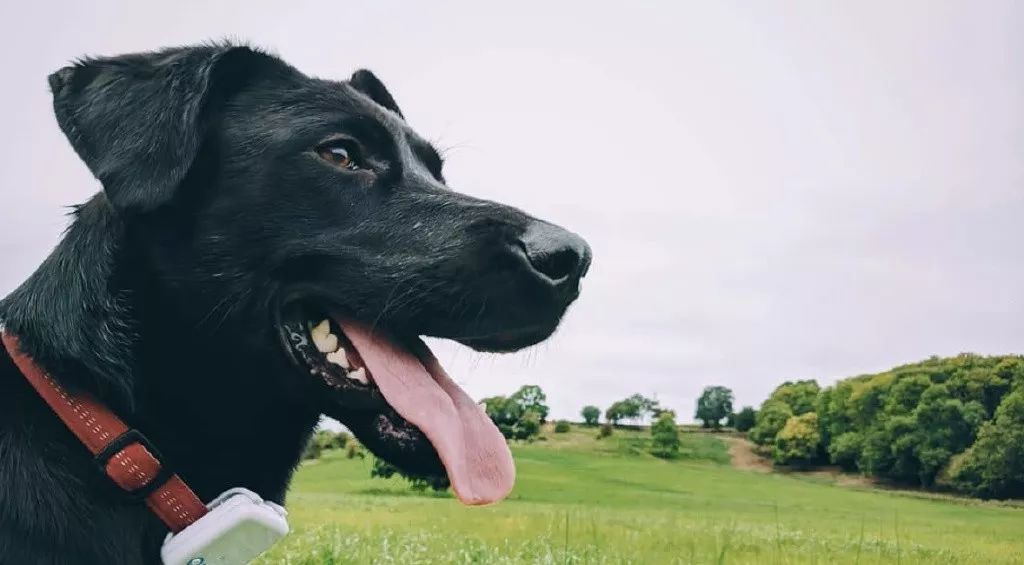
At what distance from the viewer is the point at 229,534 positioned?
2.41 metres

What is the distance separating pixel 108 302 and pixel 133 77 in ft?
2.62

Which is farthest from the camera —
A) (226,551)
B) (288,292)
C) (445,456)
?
(288,292)

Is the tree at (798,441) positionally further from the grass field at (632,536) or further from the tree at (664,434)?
the grass field at (632,536)

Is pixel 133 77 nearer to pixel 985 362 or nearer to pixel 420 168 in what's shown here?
pixel 420 168

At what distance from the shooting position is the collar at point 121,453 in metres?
2.43

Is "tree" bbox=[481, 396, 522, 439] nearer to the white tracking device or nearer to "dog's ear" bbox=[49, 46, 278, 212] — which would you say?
the white tracking device

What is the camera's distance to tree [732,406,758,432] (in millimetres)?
55344

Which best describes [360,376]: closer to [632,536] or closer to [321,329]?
[321,329]

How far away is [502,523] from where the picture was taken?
32.4ft

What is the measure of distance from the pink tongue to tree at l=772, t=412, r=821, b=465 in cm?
4309

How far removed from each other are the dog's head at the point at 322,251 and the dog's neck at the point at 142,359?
7 centimetres

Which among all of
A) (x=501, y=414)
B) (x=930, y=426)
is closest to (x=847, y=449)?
(x=930, y=426)

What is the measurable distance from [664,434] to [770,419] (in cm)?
1083

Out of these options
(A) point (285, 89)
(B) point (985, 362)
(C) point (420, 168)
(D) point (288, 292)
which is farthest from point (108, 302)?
(B) point (985, 362)
